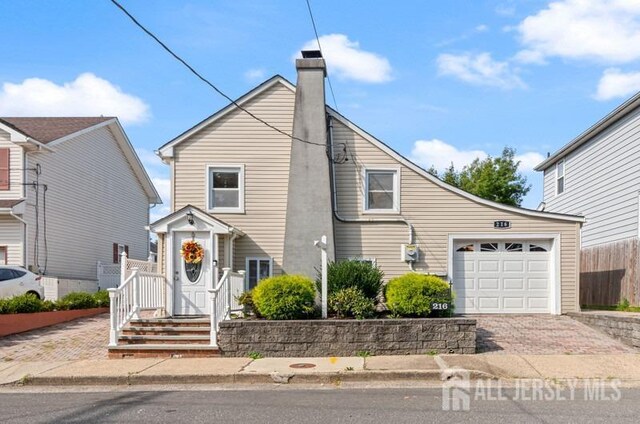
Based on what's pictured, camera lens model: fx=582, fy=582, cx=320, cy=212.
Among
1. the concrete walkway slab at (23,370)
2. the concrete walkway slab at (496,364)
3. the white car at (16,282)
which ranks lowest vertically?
the concrete walkway slab at (23,370)

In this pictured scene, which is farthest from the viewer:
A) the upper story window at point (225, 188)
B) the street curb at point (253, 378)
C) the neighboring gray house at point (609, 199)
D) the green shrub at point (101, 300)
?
the green shrub at point (101, 300)

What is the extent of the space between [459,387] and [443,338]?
224 centimetres

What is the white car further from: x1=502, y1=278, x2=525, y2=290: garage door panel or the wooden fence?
the wooden fence

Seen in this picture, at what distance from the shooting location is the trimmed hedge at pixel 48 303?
13.8m

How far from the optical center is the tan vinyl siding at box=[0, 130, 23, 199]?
18766 millimetres

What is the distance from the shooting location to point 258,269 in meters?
15.6

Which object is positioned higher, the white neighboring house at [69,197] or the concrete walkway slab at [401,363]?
the white neighboring house at [69,197]

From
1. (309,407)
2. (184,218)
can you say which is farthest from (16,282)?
(309,407)

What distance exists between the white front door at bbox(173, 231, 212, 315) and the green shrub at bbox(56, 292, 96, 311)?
4001 mm

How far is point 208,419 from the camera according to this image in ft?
22.3

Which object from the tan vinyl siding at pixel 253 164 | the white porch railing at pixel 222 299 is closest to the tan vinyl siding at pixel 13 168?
the tan vinyl siding at pixel 253 164

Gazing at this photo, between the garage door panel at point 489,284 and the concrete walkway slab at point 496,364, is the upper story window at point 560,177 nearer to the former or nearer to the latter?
the garage door panel at point 489,284

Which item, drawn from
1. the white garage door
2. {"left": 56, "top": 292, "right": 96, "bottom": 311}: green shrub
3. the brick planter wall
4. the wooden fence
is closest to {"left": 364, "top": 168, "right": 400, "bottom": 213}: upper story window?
the white garage door

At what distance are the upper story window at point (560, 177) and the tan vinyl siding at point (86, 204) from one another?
19341mm
